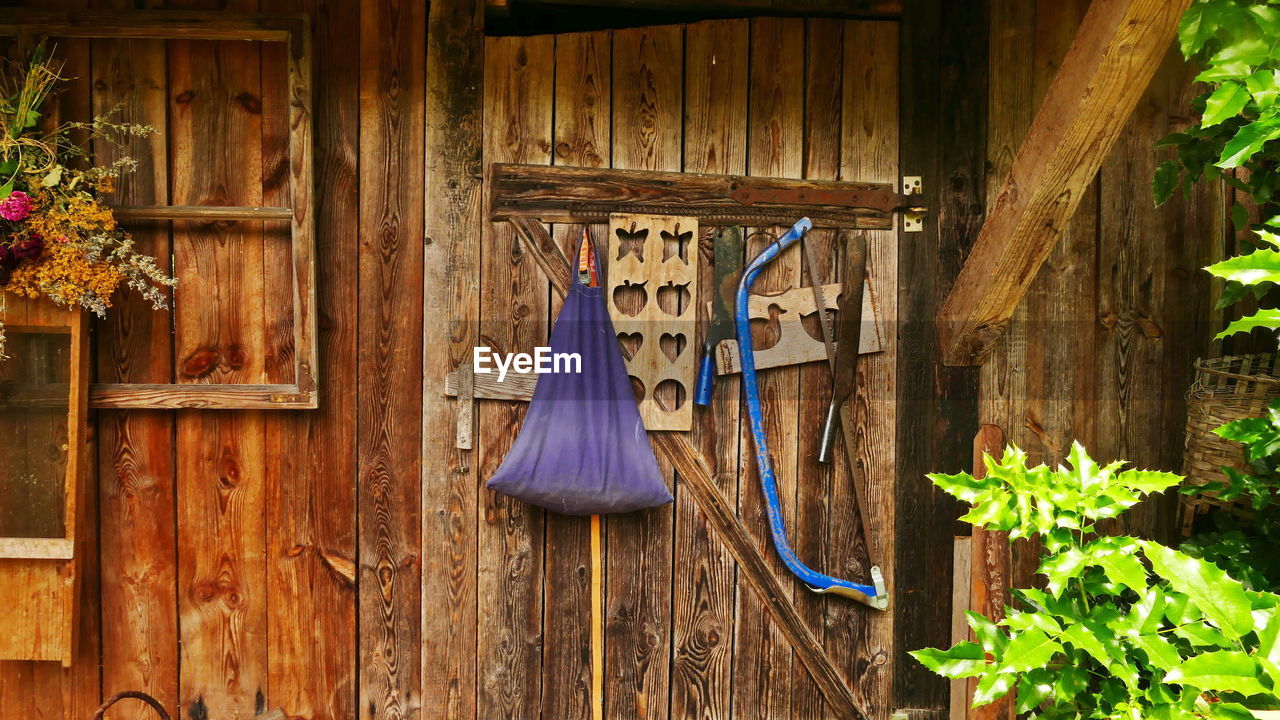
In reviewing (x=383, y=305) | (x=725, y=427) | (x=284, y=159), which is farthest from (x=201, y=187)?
(x=725, y=427)

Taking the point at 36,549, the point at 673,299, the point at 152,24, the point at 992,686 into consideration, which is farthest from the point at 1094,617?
the point at 152,24

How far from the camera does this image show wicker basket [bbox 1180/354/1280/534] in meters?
1.70

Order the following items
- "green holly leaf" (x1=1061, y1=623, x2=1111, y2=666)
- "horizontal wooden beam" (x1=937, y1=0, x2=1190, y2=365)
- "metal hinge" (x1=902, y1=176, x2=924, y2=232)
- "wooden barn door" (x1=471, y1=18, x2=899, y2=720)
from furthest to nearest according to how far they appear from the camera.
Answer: "metal hinge" (x1=902, y1=176, x2=924, y2=232) < "wooden barn door" (x1=471, y1=18, x2=899, y2=720) < "horizontal wooden beam" (x1=937, y1=0, x2=1190, y2=365) < "green holly leaf" (x1=1061, y1=623, x2=1111, y2=666)

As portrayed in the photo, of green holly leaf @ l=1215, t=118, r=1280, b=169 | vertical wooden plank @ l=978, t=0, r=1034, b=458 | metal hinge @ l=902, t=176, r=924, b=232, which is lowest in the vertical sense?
green holly leaf @ l=1215, t=118, r=1280, b=169

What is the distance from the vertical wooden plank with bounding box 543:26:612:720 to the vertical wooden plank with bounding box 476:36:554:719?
0.03 metres

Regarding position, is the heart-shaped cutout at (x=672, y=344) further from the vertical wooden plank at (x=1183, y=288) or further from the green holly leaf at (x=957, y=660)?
the vertical wooden plank at (x=1183, y=288)

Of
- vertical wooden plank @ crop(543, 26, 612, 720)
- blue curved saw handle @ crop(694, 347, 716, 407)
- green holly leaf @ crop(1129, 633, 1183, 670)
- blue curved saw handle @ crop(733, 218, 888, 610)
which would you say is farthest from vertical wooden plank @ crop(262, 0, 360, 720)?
green holly leaf @ crop(1129, 633, 1183, 670)

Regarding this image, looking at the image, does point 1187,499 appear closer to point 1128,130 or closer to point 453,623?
point 1128,130

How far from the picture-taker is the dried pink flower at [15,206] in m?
1.71

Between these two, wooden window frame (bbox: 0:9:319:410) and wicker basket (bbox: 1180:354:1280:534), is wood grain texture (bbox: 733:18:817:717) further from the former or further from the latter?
wooden window frame (bbox: 0:9:319:410)

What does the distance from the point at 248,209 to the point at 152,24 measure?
20.1 inches

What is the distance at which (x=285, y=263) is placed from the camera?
2.00 m

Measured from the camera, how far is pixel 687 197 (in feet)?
6.91

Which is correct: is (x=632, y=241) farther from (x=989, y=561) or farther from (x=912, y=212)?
(x=989, y=561)
